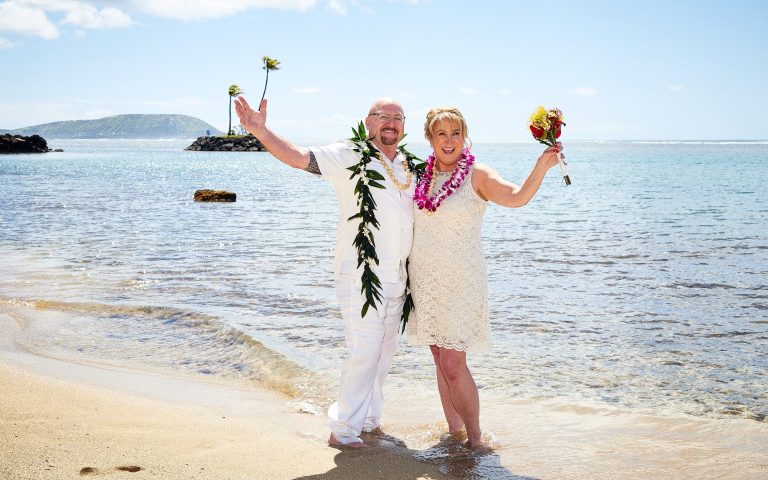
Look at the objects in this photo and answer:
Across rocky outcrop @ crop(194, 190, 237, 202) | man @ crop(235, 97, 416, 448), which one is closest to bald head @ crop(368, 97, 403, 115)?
man @ crop(235, 97, 416, 448)

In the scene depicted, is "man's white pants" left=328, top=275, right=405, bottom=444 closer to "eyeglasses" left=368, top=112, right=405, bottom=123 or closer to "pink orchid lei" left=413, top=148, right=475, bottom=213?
"pink orchid lei" left=413, top=148, right=475, bottom=213

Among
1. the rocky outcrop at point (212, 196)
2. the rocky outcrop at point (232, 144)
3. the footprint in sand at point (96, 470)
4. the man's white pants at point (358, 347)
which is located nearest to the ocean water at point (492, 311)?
the man's white pants at point (358, 347)

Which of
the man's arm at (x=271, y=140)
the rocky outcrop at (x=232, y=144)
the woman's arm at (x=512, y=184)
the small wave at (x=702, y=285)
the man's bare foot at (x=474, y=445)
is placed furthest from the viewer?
the rocky outcrop at (x=232, y=144)

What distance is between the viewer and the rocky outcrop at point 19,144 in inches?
4038

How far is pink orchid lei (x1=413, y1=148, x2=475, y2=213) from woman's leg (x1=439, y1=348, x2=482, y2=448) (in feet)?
3.41

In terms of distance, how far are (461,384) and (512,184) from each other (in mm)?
1470

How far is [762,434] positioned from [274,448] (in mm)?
3859

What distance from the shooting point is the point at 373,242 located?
5.04 metres

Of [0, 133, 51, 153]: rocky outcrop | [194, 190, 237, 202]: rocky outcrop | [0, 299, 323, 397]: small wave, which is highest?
[0, 133, 51, 153]: rocky outcrop

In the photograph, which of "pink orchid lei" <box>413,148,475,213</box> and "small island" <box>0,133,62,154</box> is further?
"small island" <box>0,133,62,154</box>

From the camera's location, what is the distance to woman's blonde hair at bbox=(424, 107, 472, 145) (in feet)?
16.2

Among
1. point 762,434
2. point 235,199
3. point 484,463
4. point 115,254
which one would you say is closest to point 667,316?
point 762,434

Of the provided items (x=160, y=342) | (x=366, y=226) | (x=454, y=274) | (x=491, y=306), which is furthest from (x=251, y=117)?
(x=491, y=306)

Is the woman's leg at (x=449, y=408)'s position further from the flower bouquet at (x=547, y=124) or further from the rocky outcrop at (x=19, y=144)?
the rocky outcrop at (x=19, y=144)
